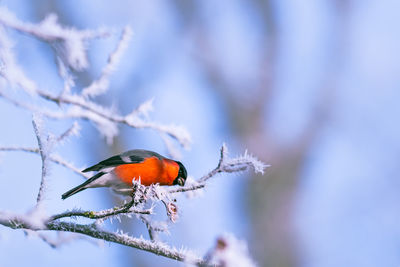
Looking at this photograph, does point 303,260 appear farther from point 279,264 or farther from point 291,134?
point 291,134

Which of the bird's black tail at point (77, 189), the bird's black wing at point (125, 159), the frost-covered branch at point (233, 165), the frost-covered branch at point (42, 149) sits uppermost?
the bird's black wing at point (125, 159)

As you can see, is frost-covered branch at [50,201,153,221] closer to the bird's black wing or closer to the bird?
the bird

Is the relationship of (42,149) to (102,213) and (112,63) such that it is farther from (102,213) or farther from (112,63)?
(112,63)

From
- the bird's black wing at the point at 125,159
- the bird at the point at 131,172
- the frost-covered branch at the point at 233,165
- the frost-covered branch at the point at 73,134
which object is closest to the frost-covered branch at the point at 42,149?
the frost-covered branch at the point at 73,134

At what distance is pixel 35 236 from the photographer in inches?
72.5

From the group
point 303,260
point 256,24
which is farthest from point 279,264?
point 256,24

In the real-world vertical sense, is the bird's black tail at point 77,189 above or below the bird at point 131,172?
below

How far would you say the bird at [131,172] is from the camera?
7.97ft

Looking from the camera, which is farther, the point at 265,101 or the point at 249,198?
the point at 265,101

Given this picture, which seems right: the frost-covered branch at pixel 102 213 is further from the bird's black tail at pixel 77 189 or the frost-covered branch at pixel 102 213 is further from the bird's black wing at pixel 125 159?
the bird's black wing at pixel 125 159

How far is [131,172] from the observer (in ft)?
8.95

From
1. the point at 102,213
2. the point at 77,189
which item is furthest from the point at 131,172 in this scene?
the point at 102,213

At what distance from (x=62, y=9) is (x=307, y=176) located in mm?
2987

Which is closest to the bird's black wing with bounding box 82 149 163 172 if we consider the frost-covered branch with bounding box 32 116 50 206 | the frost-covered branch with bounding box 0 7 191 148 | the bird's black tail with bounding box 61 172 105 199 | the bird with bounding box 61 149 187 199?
the bird with bounding box 61 149 187 199
